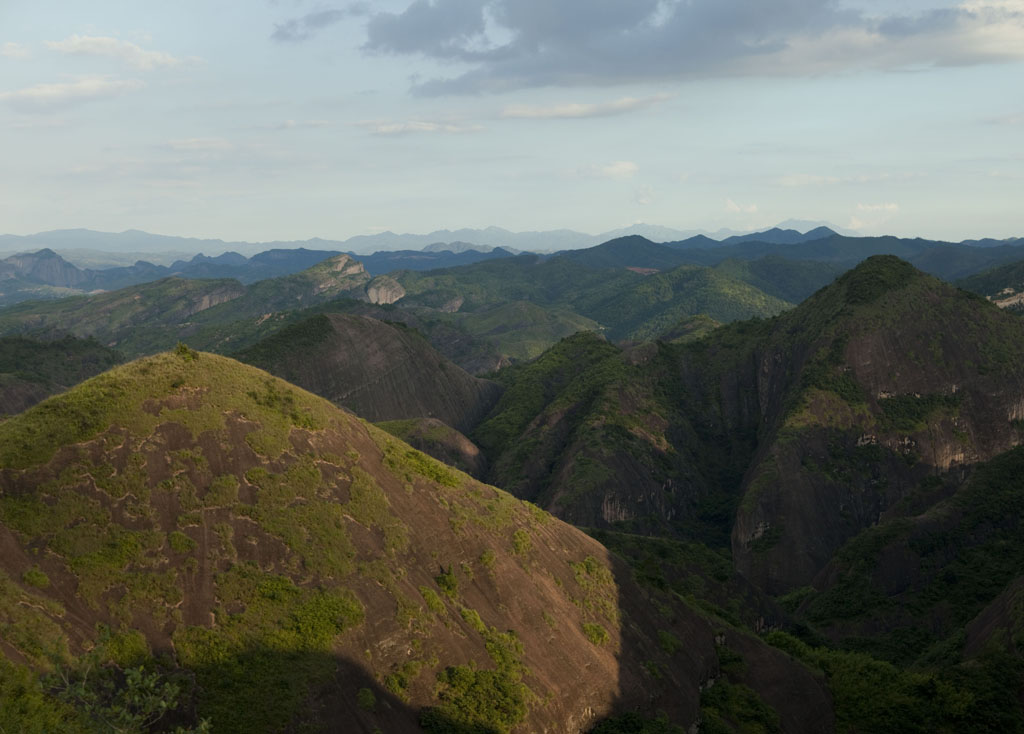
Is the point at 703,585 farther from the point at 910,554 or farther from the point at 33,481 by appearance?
the point at 33,481

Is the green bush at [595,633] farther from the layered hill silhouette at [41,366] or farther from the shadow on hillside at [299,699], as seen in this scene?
the layered hill silhouette at [41,366]

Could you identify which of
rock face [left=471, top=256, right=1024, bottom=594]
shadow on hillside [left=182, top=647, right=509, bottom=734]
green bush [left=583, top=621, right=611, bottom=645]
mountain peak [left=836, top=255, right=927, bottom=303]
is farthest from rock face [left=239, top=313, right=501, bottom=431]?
shadow on hillside [left=182, top=647, right=509, bottom=734]

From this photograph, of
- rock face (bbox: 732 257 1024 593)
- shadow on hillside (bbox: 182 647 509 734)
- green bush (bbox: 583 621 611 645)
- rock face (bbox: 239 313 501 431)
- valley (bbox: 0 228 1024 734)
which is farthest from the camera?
rock face (bbox: 239 313 501 431)

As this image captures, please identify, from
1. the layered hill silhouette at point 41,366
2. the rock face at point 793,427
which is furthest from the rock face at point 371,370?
the layered hill silhouette at point 41,366

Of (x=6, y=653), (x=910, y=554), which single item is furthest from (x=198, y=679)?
(x=910, y=554)

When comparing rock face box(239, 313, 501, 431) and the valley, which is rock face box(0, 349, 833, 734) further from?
rock face box(239, 313, 501, 431)

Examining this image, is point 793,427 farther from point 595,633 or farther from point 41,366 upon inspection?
point 41,366

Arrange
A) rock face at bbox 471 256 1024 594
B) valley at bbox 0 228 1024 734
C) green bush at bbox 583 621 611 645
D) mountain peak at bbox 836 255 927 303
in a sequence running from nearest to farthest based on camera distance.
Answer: valley at bbox 0 228 1024 734, green bush at bbox 583 621 611 645, rock face at bbox 471 256 1024 594, mountain peak at bbox 836 255 927 303

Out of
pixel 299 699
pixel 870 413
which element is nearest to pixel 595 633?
pixel 299 699
